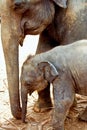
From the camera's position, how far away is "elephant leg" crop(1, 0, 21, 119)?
186 cm

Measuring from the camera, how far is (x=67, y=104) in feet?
5.79

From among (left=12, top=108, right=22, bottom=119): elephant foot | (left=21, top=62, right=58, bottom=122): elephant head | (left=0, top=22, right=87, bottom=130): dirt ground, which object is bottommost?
(left=0, top=22, right=87, bottom=130): dirt ground

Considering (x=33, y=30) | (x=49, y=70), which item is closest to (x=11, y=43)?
(x=33, y=30)

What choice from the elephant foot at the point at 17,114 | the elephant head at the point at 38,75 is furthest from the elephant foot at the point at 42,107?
the elephant head at the point at 38,75

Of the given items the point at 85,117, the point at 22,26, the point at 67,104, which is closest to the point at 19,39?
the point at 22,26

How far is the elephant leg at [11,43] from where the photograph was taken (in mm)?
1862

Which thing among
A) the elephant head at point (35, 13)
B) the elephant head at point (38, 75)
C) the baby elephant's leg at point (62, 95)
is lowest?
the baby elephant's leg at point (62, 95)

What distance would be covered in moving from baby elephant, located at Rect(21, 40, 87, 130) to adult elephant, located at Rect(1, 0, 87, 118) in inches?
5.9

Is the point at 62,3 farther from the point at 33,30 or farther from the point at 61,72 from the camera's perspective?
the point at 61,72

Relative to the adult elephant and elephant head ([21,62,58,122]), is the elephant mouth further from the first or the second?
elephant head ([21,62,58,122])

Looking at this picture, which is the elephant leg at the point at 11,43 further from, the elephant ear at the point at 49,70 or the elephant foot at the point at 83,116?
the elephant foot at the point at 83,116

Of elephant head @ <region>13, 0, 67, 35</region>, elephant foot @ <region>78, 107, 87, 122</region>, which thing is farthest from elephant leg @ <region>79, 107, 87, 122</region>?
elephant head @ <region>13, 0, 67, 35</region>

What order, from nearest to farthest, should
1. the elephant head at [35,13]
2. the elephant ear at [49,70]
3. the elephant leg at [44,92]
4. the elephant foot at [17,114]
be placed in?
the elephant ear at [49,70] → the elephant head at [35,13] → the elephant foot at [17,114] → the elephant leg at [44,92]

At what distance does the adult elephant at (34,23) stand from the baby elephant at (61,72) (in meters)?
0.15
